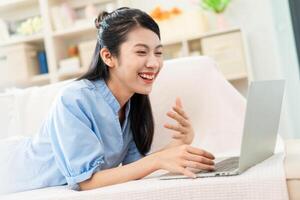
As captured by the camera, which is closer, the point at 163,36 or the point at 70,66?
the point at 163,36

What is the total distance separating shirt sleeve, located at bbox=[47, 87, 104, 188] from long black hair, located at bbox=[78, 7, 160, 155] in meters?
0.17

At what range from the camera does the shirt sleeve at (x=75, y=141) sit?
3.97ft

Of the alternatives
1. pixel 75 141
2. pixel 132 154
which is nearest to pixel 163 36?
pixel 132 154

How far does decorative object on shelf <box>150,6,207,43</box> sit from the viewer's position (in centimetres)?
351

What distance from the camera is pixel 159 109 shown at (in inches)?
69.9

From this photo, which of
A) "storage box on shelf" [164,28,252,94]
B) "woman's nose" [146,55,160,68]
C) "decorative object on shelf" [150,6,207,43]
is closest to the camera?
"woman's nose" [146,55,160,68]

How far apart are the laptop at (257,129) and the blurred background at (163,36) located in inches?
72.6

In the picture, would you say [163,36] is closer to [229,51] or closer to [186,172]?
[229,51]

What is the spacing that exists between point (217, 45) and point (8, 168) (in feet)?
7.22

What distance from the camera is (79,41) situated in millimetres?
4059

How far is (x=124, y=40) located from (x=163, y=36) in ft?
7.40

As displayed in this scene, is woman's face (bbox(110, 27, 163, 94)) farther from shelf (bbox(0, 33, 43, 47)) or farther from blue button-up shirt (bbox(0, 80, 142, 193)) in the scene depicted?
shelf (bbox(0, 33, 43, 47))

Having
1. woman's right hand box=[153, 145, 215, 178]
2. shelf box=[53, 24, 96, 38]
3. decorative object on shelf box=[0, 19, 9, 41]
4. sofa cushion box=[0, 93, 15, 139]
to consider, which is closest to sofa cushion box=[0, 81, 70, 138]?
sofa cushion box=[0, 93, 15, 139]

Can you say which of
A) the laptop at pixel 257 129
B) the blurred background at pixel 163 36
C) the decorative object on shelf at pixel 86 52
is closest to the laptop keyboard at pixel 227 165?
the laptop at pixel 257 129
